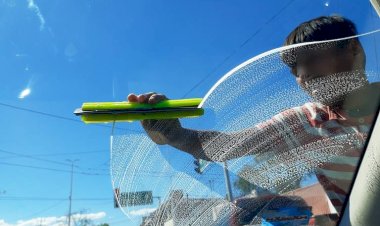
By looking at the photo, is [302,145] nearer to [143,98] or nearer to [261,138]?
[261,138]

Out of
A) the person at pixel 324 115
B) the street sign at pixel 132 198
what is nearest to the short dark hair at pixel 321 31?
the person at pixel 324 115

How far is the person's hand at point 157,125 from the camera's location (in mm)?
1668

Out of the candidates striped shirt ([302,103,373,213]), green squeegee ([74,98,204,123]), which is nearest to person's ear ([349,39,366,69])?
striped shirt ([302,103,373,213])

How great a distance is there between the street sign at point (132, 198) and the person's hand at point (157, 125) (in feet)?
0.83

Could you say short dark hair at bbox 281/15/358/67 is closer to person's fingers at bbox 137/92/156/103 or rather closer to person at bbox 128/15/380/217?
person at bbox 128/15/380/217

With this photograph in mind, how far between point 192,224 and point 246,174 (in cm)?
36

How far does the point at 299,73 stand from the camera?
153cm

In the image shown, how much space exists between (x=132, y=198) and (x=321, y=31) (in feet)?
3.40

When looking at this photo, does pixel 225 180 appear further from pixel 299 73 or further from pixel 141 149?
pixel 299 73

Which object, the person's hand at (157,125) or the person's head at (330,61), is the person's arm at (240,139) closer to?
the person's hand at (157,125)

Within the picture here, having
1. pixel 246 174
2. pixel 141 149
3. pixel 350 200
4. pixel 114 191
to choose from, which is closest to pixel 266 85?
pixel 246 174

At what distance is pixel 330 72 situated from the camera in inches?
58.0

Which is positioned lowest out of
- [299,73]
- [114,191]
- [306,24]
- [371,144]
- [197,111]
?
[114,191]

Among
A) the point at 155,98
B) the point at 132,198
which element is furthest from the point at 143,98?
the point at 132,198
